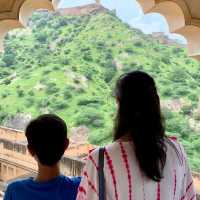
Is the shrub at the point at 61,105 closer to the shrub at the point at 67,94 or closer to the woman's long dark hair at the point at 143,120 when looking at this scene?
the shrub at the point at 67,94

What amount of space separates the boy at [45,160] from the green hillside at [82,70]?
4.47 metres

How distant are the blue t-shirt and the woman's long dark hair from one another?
25 centimetres

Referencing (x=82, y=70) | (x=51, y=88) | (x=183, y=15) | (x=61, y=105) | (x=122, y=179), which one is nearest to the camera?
(x=122, y=179)

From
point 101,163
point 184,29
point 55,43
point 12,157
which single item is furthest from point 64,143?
point 55,43

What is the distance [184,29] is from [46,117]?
1.07 m

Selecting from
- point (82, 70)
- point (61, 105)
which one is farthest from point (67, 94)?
point (82, 70)

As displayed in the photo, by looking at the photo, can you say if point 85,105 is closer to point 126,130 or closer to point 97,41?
point 97,41

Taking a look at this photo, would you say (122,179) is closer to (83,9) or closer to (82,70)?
(82,70)

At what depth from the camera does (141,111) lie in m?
1.10

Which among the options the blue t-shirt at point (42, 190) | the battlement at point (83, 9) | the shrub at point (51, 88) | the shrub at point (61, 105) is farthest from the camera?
the battlement at point (83, 9)

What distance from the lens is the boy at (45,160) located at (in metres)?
1.24

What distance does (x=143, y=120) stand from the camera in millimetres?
1095

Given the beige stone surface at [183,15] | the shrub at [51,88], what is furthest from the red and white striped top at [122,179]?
the shrub at [51,88]

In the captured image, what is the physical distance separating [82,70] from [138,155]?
9084 mm
